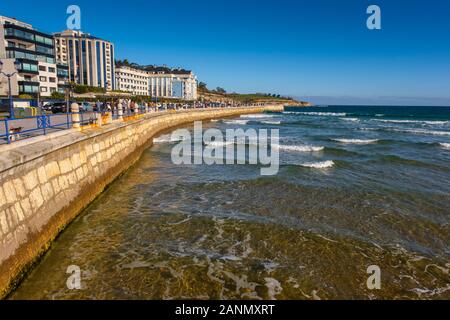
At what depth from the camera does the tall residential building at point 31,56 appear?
6275 centimetres

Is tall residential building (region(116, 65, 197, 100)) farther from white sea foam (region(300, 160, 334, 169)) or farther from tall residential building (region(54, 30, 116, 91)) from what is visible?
white sea foam (region(300, 160, 334, 169))

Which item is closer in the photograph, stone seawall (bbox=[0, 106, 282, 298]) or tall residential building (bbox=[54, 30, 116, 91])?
stone seawall (bbox=[0, 106, 282, 298])

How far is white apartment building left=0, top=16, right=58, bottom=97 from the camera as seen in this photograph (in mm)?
62725

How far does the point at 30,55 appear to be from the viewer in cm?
6750

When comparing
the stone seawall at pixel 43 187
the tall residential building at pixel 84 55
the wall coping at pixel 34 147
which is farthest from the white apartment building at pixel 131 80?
the wall coping at pixel 34 147

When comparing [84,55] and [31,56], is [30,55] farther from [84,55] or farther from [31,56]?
[84,55]

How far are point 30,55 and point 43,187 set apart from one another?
73112 mm

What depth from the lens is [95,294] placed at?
551 centimetres

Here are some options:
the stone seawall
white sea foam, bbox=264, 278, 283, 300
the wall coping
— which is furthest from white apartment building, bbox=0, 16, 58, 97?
white sea foam, bbox=264, 278, 283, 300

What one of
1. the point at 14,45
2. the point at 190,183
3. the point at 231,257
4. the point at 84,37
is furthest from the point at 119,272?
the point at 84,37

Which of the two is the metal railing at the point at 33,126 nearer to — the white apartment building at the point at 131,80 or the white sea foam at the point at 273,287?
the white sea foam at the point at 273,287

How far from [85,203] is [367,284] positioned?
7.71 m

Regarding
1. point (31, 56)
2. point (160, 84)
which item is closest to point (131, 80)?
point (160, 84)

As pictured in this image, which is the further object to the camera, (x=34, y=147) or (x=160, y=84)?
(x=160, y=84)
